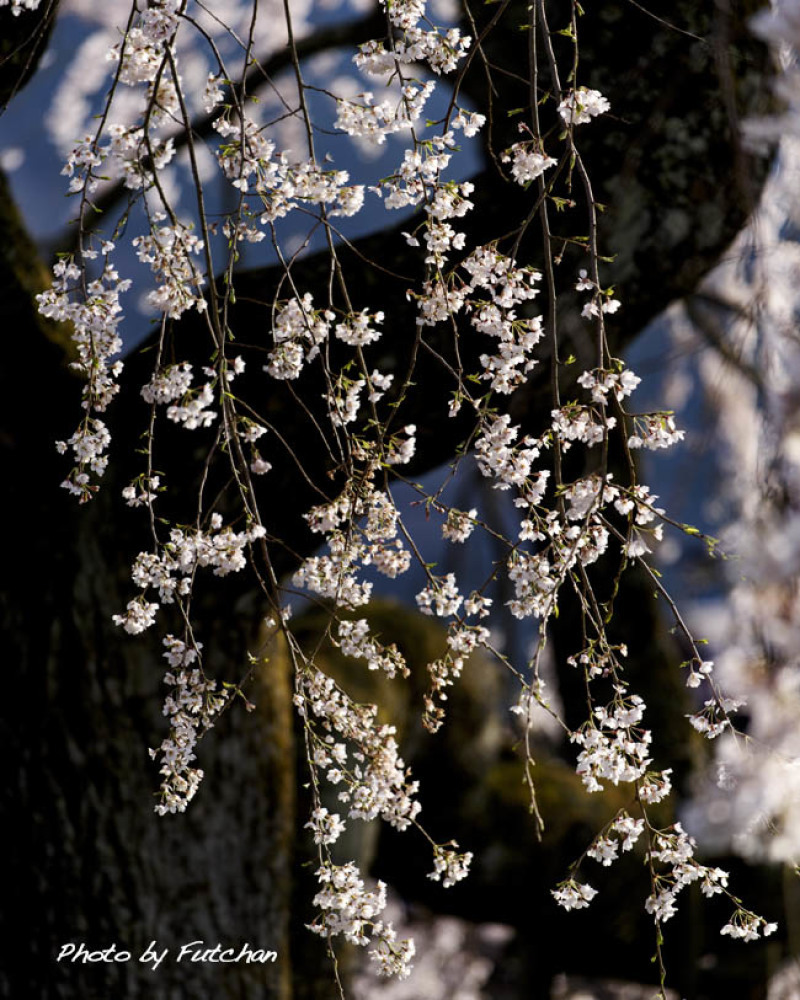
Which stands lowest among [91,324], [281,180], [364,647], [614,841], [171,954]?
[171,954]

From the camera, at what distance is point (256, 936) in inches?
89.1

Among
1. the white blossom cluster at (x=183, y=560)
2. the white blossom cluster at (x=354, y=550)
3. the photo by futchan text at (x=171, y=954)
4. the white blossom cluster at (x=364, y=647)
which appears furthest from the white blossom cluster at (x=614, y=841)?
the photo by futchan text at (x=171, y=954)

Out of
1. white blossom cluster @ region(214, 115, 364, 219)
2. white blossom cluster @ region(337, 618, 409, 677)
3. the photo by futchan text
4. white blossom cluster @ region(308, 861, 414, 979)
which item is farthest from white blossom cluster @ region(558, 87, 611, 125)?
the photo by futchan text

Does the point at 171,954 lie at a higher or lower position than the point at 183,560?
lower

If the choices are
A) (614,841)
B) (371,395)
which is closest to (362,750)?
(614,841)

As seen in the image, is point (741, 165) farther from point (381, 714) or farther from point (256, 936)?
point (381, 714)

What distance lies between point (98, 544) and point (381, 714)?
1353 mm

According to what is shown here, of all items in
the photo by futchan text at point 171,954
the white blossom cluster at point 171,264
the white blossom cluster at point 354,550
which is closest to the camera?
the white blossom cluster at point 171,264

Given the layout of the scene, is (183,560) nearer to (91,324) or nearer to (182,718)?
(182,718)

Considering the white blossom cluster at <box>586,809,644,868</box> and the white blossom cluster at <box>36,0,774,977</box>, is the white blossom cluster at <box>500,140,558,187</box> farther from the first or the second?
the white blossom cluster at <box>586,809,644,868</box>

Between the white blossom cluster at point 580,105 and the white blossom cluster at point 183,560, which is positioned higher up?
the white blossom cluster at point 580,105

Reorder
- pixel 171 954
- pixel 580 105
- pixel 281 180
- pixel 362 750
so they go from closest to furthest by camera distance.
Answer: pixel 580 105 → pixel 281 180 → pixel 362 750 → pixel 171 954

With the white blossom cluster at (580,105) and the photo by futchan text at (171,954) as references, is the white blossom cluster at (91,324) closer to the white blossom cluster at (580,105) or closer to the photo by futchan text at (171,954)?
the white blossom cluster at (580,105)

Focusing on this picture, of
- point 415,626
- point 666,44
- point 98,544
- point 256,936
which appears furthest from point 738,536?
point 415,626
